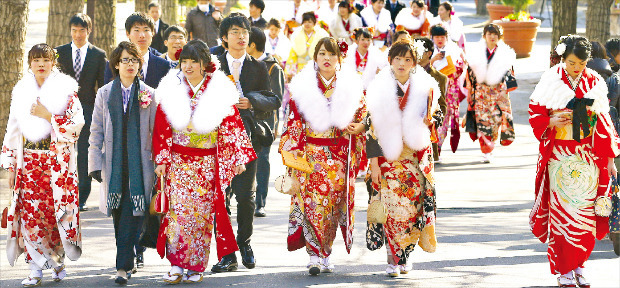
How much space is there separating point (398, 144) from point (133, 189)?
1.91 meters

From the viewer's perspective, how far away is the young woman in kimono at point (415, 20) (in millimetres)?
16266

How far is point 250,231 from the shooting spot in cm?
762

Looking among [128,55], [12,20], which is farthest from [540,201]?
[12,20]

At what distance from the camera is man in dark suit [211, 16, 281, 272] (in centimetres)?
759

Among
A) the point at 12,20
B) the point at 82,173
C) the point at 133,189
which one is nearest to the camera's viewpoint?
the point at 133,189

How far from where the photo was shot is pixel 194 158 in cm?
701

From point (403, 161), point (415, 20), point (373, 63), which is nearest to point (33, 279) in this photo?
point (403, 161)

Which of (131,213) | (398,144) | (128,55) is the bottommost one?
(131,213)

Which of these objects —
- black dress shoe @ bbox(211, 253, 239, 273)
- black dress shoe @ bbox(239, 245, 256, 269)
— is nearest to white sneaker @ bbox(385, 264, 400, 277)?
black dress shoe @ bbox(239, 245, 256, 269)

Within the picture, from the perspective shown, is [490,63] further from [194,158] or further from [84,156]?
[194,158]

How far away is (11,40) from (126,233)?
179 inches

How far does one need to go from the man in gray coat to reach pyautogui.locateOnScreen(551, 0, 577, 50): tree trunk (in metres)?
5.17

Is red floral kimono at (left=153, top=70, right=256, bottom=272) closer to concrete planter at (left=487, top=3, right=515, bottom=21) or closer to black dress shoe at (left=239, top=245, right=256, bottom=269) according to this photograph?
black dress shoe at (left=239, top=245, right=256, bottom=269)

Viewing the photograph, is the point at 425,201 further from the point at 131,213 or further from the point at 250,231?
the point at 131,213
